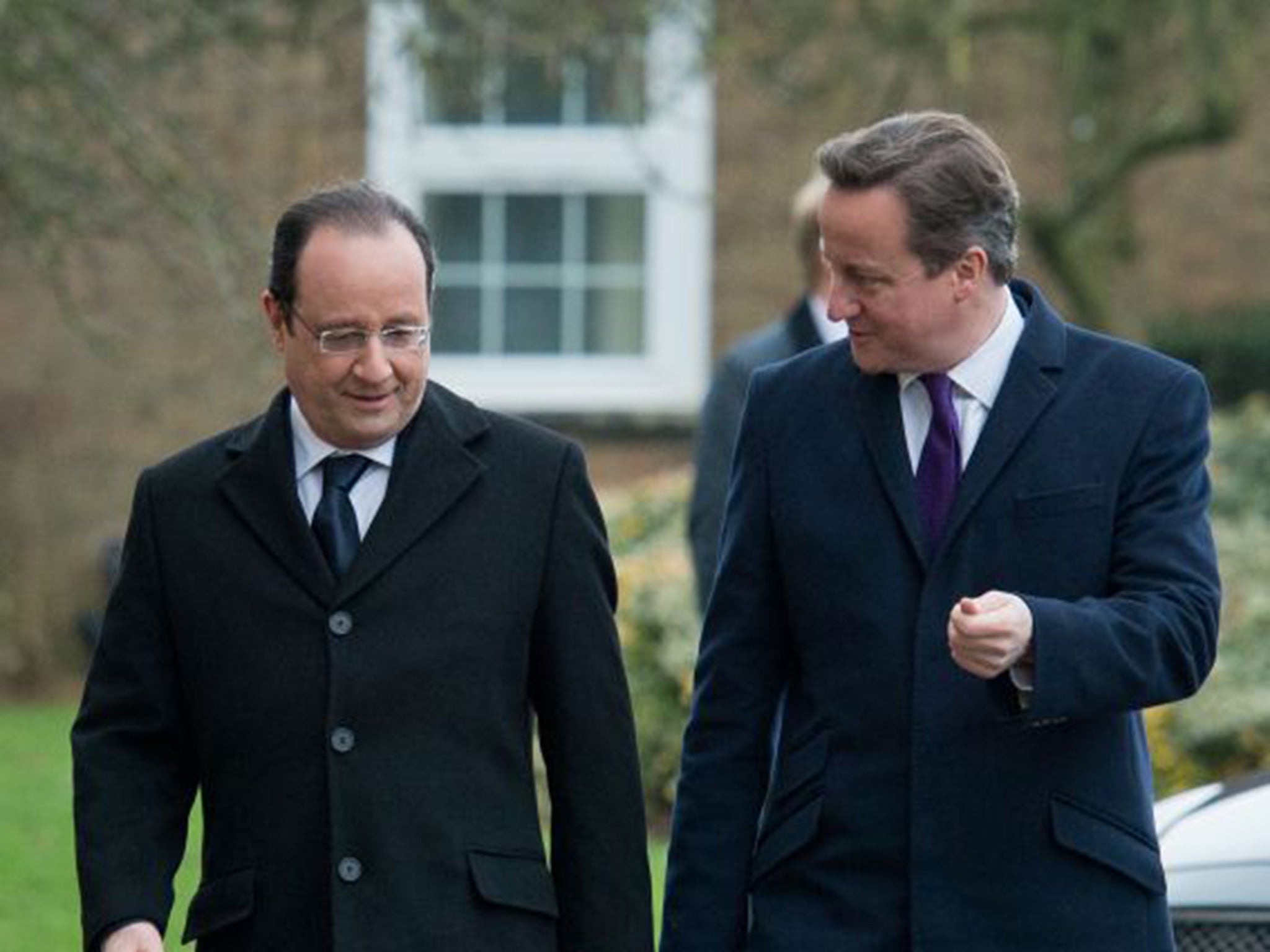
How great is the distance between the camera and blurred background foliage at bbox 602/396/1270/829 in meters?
10.3

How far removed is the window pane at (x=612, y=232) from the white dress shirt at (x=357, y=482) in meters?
12.3

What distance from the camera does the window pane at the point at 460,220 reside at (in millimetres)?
17016

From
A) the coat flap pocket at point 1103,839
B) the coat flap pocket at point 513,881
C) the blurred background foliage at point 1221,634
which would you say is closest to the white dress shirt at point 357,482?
the coat flap pocket at point 513,881

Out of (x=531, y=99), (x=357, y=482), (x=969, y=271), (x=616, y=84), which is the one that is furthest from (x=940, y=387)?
(x=531, y=99)

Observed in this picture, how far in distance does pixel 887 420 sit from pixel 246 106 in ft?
39.3

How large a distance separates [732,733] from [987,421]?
1.93 feet

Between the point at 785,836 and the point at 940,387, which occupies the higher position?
the point at 940,387

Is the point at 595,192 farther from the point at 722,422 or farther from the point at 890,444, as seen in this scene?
the point at 890,444

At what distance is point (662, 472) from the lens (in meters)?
16.9

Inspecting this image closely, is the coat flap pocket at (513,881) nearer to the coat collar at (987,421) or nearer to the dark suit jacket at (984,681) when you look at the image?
the dark suit jacket at (984,681)

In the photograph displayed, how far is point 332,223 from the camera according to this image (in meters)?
4.61

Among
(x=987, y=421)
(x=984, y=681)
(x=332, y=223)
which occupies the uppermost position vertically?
(x=332, y=223)

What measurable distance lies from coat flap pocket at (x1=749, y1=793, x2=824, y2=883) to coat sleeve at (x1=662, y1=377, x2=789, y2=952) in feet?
0.13

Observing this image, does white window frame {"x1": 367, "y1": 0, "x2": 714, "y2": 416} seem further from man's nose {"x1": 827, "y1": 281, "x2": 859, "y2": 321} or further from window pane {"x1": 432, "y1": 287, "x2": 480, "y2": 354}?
man's nose {"x1": 827, "y1": 281, "x2": 859, "y2": 321}
